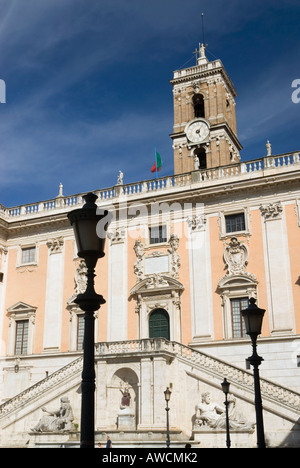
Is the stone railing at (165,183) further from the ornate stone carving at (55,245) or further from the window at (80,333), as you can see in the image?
the window at (80,333)

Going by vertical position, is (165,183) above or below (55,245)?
above

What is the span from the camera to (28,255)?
111 ft

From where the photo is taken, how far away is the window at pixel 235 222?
2866 cm

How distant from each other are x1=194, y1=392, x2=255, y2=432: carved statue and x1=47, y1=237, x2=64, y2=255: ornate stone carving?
13287 millimetres

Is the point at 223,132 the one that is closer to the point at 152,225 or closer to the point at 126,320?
the point at 152,225

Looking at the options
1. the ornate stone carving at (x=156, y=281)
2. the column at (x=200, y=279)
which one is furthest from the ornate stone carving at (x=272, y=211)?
the ornate stone carving at (x=156, y=281)

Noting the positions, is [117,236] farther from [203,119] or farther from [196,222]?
[203,119]

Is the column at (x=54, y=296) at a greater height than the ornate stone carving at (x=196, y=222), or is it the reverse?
the ornate stone carving at (x=196, y=222)

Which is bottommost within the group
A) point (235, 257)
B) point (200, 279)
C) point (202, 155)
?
point (200, 279)

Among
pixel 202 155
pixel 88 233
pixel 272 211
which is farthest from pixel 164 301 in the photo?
pixel 88 233

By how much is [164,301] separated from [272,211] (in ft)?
23.7

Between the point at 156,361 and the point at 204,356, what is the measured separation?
2.19m

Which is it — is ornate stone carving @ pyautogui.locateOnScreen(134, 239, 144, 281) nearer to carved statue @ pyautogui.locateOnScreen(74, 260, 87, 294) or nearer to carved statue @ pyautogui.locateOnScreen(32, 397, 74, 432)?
carved statue @ pyautogui.locateOnScreen(74, 260, 87, 294)

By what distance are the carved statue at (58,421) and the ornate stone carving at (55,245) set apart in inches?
394
